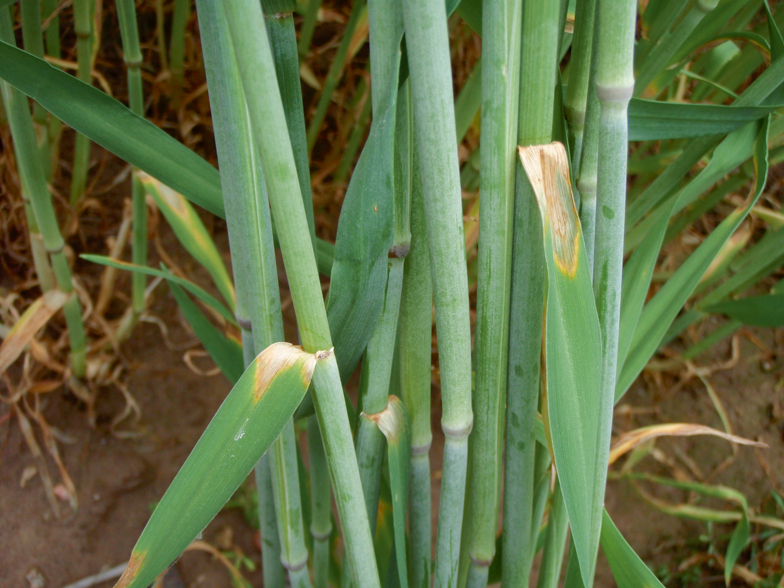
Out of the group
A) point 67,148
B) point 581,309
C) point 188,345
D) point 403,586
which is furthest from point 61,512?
point 581,309

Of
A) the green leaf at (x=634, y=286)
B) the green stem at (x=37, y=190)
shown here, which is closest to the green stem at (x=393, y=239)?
the green leaf at (x=634, y=286)

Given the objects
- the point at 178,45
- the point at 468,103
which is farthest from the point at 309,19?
the point at 468,103

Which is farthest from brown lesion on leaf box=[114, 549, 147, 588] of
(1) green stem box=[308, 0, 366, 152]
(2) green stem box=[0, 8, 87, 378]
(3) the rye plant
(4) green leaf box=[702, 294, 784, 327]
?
(1) green stem box=[308, 0, 366, 152]

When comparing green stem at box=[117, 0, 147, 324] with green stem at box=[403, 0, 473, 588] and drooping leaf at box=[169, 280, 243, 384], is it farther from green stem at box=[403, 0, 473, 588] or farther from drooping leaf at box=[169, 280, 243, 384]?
green stem at box=[403, 0, 473, 588]

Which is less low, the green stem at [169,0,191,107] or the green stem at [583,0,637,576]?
the green stem at [169,0,191,107]

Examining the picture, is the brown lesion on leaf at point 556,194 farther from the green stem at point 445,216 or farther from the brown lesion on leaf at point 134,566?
the brown lesion on leaf at point 134,566

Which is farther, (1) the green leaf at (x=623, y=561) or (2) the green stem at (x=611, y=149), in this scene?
(1) the green leaf at (x=623, y=561)

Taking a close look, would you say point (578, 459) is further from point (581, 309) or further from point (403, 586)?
point (403, 586)
